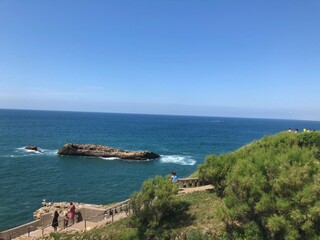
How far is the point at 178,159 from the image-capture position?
63.9m

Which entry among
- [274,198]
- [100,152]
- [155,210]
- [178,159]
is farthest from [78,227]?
[100,152]

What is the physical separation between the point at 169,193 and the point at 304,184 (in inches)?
285

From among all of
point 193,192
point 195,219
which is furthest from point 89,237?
point 193,192

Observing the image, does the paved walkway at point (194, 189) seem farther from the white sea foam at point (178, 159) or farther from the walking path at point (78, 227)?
the white sea foam at point (178, 159)

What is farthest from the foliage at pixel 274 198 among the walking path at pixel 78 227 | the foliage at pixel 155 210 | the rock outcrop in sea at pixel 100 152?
the rock outcrop in sea at pixel 100 152

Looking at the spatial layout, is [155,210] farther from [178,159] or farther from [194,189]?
[178,159]

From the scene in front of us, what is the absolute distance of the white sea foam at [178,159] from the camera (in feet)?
197

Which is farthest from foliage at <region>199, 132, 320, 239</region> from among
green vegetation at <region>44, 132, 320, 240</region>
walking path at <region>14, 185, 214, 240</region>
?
walking path at <region>14, 185, 214, 240</region>

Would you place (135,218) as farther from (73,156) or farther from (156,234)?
(73,156)

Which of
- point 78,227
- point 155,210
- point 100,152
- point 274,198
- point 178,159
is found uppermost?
point 274,198

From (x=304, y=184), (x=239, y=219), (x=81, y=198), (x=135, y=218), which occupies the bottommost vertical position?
(x=81, y=198)

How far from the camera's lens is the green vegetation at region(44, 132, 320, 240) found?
11336 millimetres

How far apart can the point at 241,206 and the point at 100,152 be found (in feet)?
186

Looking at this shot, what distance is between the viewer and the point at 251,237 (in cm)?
1223
